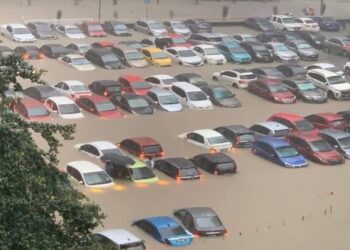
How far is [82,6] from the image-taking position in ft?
141

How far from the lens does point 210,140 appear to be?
72.8ft

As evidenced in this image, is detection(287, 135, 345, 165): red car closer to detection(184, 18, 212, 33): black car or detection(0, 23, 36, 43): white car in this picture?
detection(0, 23, 36, 43): white car

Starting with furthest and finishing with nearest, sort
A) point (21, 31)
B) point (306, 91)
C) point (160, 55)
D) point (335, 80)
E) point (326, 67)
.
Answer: point (21, 31) → point (326, 67) → point (160, 55) → point (335, 80) → point (306, 91)

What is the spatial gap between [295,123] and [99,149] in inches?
267

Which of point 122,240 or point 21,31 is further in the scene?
point 21,31

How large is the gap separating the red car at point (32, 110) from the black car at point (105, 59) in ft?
22.6

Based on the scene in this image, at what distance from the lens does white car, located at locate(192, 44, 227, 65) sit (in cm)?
3247

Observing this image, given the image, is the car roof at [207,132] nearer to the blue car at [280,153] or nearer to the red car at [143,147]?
the blue car at [280,153]

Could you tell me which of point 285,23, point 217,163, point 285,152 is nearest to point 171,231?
point 217,163

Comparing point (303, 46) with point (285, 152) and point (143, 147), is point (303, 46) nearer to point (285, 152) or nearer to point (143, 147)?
point (285, 152)

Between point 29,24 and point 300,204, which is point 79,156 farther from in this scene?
point 29,24

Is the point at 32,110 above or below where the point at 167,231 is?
above

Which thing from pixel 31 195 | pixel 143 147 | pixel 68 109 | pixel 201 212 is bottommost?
pixel 201 212

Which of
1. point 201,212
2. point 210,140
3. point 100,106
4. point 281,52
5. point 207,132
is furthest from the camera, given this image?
point 281,52
